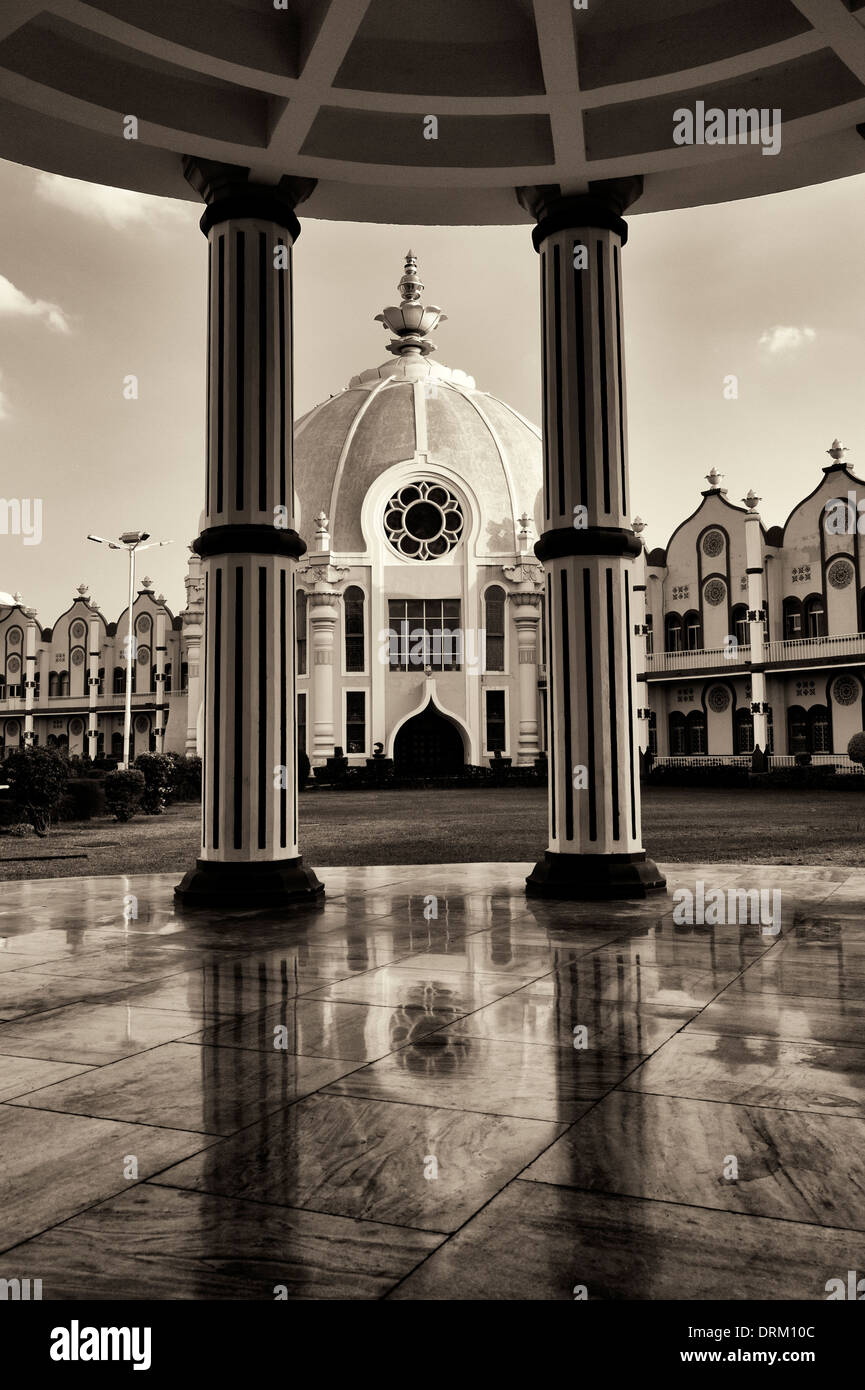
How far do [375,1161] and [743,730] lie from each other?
148ft

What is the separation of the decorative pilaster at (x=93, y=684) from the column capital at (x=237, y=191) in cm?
5624

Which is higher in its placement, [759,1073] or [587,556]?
[587,556]

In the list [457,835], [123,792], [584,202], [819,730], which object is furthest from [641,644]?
[584,202]

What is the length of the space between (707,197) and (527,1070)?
7443 millimetres

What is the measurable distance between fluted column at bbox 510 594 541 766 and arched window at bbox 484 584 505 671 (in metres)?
0.68

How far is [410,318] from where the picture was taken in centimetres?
5784

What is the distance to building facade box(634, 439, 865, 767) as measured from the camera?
4197cm

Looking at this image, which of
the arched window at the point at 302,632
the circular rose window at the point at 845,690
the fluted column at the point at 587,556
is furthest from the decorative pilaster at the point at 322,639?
the fluted column at the point at 587,556

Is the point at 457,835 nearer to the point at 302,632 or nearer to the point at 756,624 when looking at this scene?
the point at 756,624

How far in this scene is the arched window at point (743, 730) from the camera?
4531 cm

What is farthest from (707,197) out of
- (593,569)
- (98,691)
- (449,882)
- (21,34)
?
(98,691)

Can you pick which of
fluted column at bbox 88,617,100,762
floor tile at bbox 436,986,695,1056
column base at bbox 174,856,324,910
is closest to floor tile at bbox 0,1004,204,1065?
floor tile at bbox 436,986,695,1056

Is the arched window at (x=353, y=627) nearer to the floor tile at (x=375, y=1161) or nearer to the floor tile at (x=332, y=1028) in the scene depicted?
the floor tile at (x=332, y=1028)
